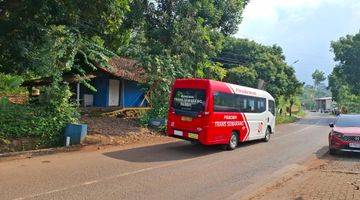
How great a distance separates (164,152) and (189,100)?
216 centimetres

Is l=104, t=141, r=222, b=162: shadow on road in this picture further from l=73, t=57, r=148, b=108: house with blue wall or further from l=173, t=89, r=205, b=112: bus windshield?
l=73, t=57, r=148, b=108: house with blue wall

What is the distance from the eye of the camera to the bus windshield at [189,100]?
15922 millimetres

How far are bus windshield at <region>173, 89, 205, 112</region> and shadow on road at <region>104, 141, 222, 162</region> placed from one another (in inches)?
62.0

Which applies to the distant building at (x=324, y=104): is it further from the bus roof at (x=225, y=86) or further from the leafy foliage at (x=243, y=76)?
the bus roof at (x=225, y=86)

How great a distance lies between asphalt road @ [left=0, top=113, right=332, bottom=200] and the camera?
8.97 meters

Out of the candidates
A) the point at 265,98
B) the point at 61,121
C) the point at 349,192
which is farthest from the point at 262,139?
the point at 349,192

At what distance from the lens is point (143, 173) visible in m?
11.3

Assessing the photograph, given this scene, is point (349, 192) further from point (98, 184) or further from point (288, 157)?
point (288, 157)

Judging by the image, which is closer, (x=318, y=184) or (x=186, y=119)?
(x=318, y=184)

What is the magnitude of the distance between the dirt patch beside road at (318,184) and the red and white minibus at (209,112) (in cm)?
356

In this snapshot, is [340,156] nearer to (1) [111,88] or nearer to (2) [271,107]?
(2) [271,107]

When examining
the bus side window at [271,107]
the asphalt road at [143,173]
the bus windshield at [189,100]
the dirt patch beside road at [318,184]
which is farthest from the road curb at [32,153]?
the bus side window at [271,107]

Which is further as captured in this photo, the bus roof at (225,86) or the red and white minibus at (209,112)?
the bus roof at (225,86)

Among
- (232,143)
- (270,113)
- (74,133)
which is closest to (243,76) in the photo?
(270,113)
